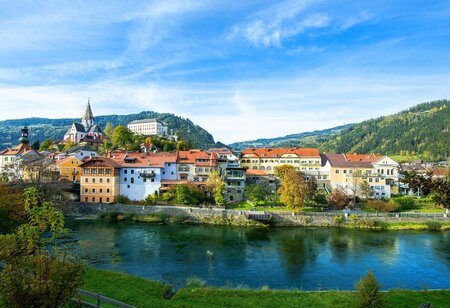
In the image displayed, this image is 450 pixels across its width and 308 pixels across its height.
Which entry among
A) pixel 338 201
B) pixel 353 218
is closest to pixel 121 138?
pixel 338 201

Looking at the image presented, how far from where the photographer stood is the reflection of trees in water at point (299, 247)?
→ 30.3 m

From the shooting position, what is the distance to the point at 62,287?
1084 cm

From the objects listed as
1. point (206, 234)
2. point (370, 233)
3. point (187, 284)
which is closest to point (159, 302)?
point (187, 284)

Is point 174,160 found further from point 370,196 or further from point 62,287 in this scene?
point 62,287

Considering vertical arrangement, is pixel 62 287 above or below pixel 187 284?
above

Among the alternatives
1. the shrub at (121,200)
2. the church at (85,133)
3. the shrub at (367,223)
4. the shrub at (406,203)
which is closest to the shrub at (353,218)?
the shrub at (367,223)

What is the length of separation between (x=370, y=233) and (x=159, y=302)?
3568 centimetres

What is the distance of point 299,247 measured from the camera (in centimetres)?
3691

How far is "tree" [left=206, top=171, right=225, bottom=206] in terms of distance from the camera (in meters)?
57.2

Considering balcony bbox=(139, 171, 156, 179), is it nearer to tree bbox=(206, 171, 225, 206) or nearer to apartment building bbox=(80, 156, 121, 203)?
apartment building bbox=(80, 156, 121, 203)

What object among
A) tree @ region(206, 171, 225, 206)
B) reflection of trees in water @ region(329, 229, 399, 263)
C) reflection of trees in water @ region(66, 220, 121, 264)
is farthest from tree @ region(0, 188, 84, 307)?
tree @ region(206, 171, 225, 206)

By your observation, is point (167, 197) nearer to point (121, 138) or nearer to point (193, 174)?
point (193, 174)

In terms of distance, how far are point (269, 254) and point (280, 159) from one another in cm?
4892

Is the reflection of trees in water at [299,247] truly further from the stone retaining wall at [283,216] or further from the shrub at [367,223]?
the shrub at [367,223]
